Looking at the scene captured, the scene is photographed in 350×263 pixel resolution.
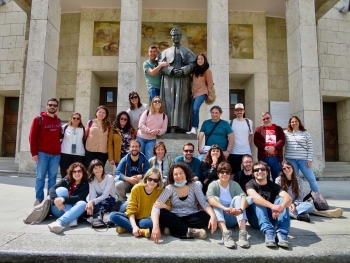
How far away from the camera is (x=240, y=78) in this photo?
16.2 m

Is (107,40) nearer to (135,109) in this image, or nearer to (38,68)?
(38,68)

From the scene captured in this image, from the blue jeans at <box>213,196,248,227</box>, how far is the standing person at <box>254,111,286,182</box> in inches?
87.0


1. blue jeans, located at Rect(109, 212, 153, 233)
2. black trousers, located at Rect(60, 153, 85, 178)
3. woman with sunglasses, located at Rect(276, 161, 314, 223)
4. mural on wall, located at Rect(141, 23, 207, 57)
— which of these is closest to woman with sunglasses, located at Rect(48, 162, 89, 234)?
blue jeans, located at Rect(109, 212, 153, 233)

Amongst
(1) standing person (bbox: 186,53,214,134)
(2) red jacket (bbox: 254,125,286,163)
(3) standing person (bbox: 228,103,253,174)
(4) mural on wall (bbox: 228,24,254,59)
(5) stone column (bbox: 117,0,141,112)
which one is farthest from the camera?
(4) mural on wall (bbox: 228,24,254,59)

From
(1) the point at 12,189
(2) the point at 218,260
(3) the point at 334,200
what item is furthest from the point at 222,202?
(1) the point at 12,189

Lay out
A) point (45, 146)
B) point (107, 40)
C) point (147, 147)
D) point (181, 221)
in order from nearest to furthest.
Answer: point (181, 221)
point (45, 146)
point (147, 147)
point (107, 40)

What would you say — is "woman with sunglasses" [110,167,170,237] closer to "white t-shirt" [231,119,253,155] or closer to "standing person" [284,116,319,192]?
"white t-shirt" [231,119,253,155]

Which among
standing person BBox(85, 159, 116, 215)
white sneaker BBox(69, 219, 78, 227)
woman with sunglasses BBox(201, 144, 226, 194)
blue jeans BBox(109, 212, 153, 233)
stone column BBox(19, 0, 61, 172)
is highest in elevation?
stone column BBox(19, 0, 61, 172)

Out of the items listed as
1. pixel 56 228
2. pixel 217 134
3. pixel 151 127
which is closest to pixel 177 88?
pixel 151 127

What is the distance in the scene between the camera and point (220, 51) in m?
10.9

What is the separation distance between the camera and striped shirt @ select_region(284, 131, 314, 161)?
18.9ft

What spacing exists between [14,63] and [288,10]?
14040 mm

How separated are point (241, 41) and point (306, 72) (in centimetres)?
563

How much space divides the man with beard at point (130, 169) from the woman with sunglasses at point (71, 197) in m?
0.67
